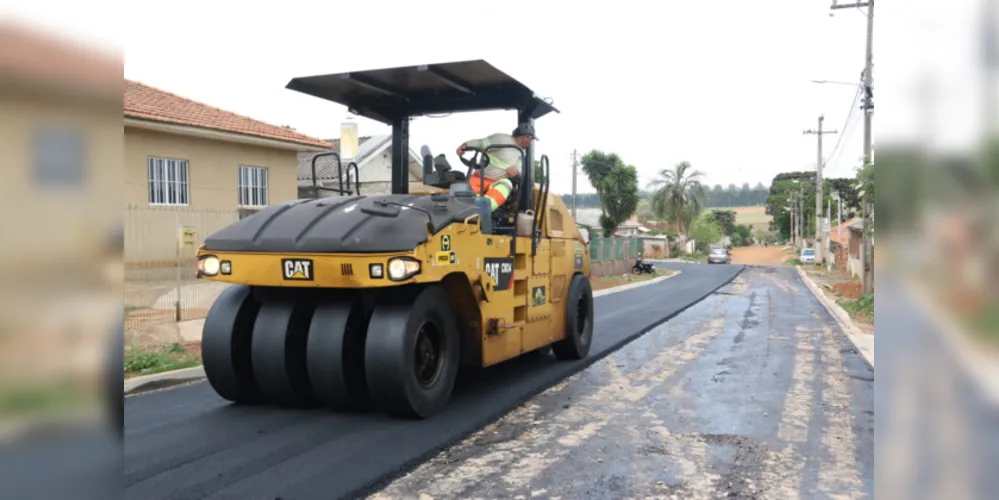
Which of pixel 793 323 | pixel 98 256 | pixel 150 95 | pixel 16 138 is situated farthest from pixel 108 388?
pixel 150 95

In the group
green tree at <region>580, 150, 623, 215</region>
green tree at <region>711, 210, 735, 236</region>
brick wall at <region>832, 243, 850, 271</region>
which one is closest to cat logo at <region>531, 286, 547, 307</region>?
brick wall at <region>832, 243, 850, 271</region>

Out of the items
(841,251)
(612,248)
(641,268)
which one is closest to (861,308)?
(612,248)

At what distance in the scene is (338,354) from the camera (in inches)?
206

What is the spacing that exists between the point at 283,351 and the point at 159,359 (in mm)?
3001

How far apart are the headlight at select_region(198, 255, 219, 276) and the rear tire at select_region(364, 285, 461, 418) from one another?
3.87 ft

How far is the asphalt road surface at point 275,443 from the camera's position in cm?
398

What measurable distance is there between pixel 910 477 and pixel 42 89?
4.09 feet

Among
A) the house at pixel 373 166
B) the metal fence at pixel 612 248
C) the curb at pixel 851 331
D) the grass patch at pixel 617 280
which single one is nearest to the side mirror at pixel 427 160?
the house at pixel 373 166

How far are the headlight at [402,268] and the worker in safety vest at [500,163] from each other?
1.92m

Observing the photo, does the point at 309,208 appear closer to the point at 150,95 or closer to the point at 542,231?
the point at 542,231

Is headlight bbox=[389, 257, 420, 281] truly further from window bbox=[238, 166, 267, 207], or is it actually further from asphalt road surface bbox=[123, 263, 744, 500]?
window bbox=[238, 166, 267, 207]

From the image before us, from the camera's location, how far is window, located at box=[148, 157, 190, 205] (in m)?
14.1

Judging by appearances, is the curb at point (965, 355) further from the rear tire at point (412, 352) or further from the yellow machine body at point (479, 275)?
the rear tire at point (412, 352)

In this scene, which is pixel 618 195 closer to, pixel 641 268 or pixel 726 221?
pixel 641 268
